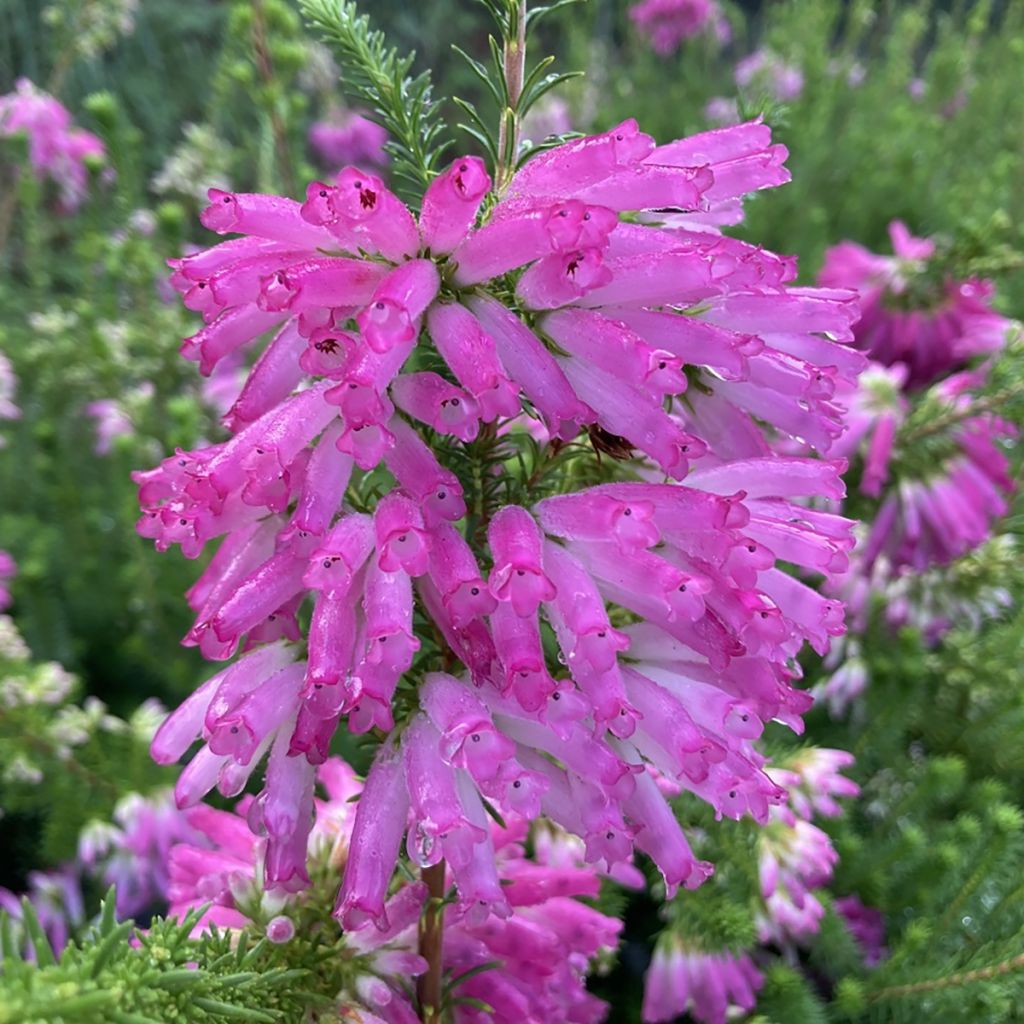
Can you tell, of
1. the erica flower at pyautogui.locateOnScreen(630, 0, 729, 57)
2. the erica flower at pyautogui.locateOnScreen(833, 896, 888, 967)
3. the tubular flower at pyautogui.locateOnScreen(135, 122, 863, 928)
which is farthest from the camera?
the erica flower at pyautogui.locateOnScreen(630, 0, 729, 57)

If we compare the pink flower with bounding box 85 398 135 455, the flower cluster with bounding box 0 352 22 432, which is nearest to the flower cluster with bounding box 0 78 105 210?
the flower cluster with bounding box 0 352 22 432

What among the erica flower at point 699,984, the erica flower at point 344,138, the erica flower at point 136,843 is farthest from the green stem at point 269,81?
the erica flower at point 344,138

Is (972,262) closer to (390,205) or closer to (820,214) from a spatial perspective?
(820,214)

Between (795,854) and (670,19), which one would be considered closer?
(795,854)

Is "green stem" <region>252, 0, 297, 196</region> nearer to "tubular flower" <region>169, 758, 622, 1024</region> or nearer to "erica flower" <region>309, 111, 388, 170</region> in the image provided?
"tubular flower" <region>169, 758, 622, 1024</region>

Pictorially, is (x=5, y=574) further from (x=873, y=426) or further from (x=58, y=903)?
(x=873, y=426)

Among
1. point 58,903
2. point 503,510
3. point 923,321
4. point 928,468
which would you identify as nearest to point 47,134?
point 58,903

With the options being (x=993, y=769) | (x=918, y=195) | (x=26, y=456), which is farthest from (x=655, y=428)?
(x=918, y=195)
